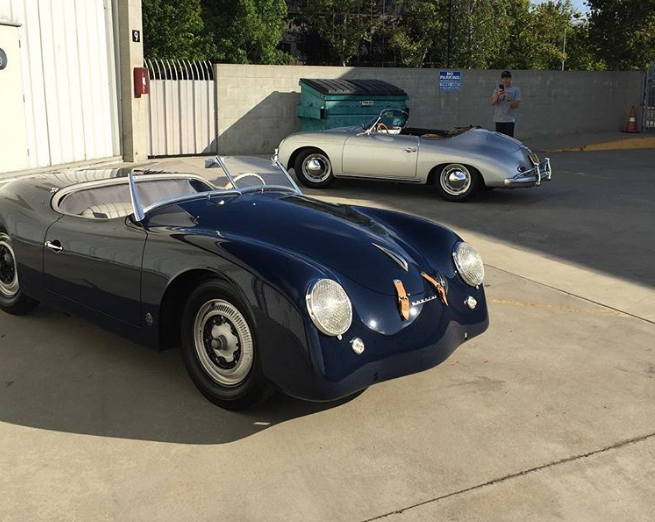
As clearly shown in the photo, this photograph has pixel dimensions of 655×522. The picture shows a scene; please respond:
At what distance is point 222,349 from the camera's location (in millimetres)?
3893

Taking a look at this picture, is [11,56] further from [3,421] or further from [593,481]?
[593,481]

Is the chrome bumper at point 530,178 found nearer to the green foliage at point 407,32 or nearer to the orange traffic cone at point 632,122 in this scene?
the orange traffic cone at point 632,122

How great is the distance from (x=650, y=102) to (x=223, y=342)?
20.4m

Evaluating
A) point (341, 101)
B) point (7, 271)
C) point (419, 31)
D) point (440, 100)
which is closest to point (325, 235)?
point (7, 271)

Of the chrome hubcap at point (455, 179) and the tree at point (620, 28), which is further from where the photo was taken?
the tree at point (620, 28)

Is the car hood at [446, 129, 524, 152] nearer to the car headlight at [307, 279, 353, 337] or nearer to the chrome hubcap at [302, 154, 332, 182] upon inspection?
the chrome hubcap at [302, 154, 332, 182]

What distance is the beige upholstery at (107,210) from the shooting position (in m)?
4.77

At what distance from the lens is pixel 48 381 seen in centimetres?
433

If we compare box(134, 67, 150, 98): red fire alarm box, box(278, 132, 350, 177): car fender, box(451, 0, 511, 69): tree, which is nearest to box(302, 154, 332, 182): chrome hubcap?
box(278, 132, 350, 177): car fender

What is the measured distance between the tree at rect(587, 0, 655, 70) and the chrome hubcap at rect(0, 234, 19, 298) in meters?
23.7

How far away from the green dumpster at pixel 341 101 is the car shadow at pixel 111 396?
34.4 feet

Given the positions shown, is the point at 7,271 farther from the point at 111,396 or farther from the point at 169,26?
the point at 169,26

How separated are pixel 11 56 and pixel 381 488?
9218 mm

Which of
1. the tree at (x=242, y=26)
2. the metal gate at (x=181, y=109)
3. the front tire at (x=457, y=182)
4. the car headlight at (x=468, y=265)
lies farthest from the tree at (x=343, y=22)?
the car headlight at (x=468, y=265)
